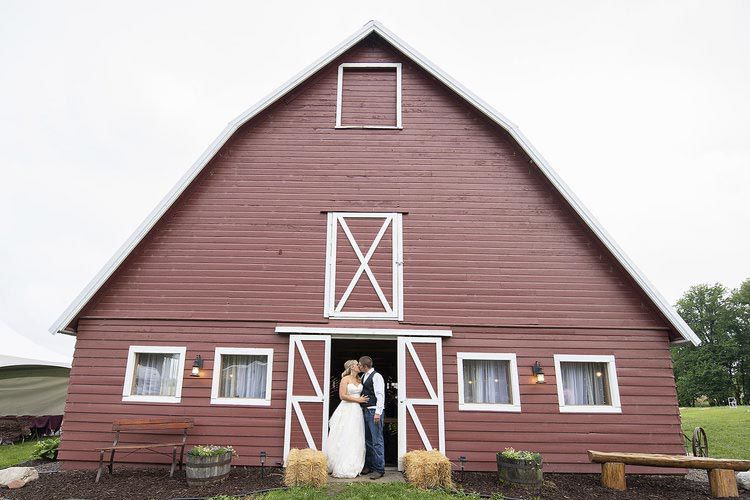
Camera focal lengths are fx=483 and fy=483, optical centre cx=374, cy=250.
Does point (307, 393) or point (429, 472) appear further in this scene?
point (307, 393)

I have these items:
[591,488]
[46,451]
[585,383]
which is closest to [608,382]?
[585,383]

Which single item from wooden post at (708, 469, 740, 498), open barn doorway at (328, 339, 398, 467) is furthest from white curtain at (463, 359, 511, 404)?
wooden post at (708, 469, 740, 498)

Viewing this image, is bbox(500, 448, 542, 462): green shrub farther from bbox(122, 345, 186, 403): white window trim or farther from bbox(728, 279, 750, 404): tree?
bbox(728, 279, 750, 404): tree

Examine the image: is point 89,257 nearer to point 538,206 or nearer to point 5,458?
point 5,458

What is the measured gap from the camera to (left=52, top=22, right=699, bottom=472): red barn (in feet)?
28.4

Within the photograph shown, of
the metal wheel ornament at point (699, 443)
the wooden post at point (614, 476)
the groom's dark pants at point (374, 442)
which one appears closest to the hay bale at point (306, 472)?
the groom's dark pants at point (374, 442)

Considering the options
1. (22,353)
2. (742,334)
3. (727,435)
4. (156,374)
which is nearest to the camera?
(156,374)

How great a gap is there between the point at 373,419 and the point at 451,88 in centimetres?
659

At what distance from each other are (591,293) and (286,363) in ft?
19.4

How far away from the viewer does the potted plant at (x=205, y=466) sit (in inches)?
289

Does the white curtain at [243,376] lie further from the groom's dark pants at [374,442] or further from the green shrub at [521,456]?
the green shrub at [521,456]

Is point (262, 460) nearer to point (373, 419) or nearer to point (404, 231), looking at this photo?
point (373, 419)

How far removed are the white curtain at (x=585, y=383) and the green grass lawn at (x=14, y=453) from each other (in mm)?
11105

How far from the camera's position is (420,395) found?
8.62 metres
